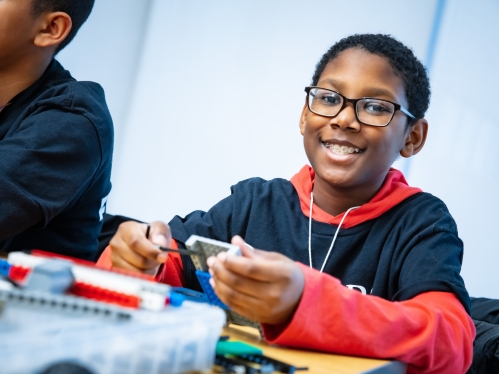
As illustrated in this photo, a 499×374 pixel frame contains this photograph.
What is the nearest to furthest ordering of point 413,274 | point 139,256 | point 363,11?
point 139,256, point 413,274, point 363,11

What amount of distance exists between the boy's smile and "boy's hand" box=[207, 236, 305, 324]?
1.79 ft

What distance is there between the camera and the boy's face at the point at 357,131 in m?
1.26

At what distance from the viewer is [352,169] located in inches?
50.4

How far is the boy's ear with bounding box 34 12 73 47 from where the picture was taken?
4.70 feet

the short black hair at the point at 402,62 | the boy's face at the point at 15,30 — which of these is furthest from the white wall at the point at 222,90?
the boy's face at the point at 15,30

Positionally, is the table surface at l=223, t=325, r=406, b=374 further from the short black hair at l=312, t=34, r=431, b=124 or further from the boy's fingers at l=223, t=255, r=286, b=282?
the short black hair at l=312, t=34, r=431, b=124

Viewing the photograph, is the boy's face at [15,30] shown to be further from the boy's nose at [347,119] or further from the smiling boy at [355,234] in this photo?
the boy's nose at [347,119]

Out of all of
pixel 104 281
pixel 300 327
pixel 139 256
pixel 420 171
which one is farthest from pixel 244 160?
pixel 104 281

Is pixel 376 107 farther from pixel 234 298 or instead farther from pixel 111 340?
pixel 111 340

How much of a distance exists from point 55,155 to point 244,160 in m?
1.40

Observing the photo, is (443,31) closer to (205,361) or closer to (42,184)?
(42,184)

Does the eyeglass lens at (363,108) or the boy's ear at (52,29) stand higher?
the boy's ear at (52,29)

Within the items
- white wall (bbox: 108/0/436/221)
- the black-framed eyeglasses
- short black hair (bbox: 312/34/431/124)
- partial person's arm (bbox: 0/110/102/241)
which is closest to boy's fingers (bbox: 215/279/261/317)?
partial person's arm (bbox: 0/110/102/241)

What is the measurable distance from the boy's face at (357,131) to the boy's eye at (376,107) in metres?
0.02
